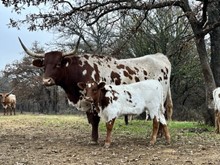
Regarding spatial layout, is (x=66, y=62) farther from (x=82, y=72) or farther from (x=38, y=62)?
(x=38, y=62)

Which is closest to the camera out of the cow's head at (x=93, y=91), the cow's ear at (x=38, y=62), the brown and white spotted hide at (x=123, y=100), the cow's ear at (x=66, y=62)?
the cow's head at (x=93, y=91)

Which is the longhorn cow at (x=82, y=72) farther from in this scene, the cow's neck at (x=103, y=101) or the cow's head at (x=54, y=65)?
the cow's neck at (x=103, y=101)

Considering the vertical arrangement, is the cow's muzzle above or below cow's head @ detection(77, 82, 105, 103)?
above

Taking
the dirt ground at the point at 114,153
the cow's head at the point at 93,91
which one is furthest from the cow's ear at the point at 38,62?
the dirt ground at the point at 114,153

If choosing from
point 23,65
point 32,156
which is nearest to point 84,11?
point 32,156

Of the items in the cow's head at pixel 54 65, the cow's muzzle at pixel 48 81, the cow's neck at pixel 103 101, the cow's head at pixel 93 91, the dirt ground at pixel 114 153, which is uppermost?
the cow's head at pixel 54 65

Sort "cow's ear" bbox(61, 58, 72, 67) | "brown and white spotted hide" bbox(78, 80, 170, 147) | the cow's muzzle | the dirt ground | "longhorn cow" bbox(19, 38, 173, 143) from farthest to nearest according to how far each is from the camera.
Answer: "cow's ear" bbox(61, 58, 72, 67) < "longhorn cow" bbox(19, 38, 173, 143) < the cow's muzzle < "brown and white spotted hide" bbox(78, 80, 170, 147) < the dirt ground

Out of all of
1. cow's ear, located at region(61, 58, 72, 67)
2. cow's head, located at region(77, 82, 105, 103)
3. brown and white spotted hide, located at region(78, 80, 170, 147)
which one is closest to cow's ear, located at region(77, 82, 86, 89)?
brown and white spotted hide, located at region(78, 80, 170, 147)

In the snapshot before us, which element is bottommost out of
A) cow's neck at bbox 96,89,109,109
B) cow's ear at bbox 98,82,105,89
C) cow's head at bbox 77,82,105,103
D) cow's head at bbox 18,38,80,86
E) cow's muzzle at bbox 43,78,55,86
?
cow's neck at bbox 96,89,109,109

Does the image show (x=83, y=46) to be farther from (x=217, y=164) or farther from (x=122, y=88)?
(x=217, y=164)

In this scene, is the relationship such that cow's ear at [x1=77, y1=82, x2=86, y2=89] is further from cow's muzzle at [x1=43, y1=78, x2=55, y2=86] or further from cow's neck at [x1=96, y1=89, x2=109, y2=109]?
cow's muzzle at [x1=43, y1=78, x2=55, y2=86]

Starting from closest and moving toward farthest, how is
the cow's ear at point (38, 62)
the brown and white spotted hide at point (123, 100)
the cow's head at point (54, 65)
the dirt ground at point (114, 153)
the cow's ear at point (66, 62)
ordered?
the dirt ground at point (114, 153) → the brown and white spotted hide at point (123, 100) → the cow's head at point (54, 65) → the cow's ear at point (66, 62) → the cow's ear at point (38, 62)

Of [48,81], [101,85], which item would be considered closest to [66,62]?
Answer: [48,81]

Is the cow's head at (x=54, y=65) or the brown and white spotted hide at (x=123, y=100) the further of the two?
the cow's head at (x=54, y=65)
